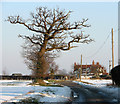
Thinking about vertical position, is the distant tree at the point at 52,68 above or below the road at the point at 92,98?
above

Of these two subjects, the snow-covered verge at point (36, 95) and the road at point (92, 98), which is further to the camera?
the road at point (92, 98)

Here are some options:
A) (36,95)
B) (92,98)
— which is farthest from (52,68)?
(36,95)

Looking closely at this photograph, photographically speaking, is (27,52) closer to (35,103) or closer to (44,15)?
(44,15)

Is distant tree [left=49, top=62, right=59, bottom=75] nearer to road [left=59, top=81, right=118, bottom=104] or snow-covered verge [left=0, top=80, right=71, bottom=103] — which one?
snow-covered verge [left=0, top=80, right=71, bottom=103]

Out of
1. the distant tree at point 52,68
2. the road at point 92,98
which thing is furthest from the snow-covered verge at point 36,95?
the distant tree at point 52,68

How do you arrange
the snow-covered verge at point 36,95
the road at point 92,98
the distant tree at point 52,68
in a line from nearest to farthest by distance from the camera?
the snow-covered verge at point 36,95, the road at point 92,98, the distant tree at point 52,68

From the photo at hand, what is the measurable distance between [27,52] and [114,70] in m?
14.3

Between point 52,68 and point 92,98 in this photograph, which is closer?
point 92,98

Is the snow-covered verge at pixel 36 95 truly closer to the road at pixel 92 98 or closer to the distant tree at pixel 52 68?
the road at pixel 92 98

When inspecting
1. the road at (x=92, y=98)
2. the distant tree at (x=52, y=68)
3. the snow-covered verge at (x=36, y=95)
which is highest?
the distant tree at (x=52, y=68)

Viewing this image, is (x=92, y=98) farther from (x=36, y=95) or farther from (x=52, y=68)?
(x=52, y=68)

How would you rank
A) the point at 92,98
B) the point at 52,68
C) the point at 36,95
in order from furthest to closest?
the point at 52,68, the point at 92,98, the point at 36,95

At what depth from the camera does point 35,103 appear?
12969 mm

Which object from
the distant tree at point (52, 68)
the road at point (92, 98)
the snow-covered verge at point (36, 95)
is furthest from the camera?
the distant tree at point (52, 68)
